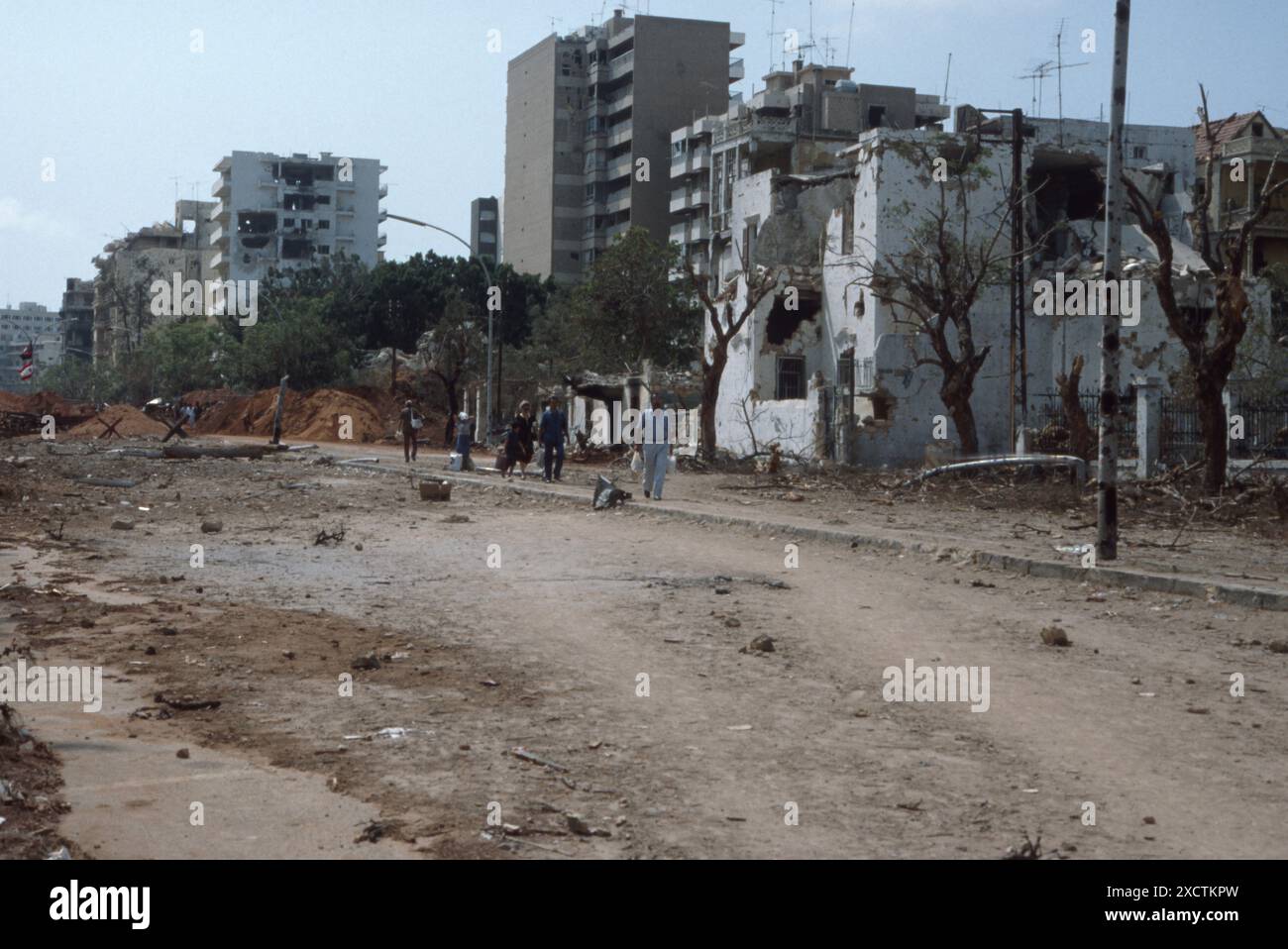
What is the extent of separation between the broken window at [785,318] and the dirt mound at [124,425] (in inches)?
1114

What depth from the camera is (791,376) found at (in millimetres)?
48094

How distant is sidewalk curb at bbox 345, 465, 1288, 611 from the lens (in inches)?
526

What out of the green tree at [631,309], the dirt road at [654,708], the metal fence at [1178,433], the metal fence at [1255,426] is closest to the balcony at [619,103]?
the green tree at [631,309]

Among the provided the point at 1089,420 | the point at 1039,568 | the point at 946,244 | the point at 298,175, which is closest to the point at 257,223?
the point at 298,175

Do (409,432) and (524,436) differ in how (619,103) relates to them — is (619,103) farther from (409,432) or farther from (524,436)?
(524,436)

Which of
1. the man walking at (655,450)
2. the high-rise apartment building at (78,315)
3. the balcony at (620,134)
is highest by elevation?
the balcony at (620,134)

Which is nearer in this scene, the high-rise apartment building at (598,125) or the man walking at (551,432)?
the man walking at (551,432)

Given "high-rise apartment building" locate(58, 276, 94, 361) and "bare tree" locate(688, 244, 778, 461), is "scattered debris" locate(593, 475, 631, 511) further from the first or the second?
"high-rise apartment building" locate(58, 276, 94, 361)

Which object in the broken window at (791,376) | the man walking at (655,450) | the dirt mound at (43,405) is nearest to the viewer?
the man walking at (655,450)

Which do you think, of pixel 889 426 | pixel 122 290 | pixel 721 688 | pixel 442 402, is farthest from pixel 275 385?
pixel 721 688

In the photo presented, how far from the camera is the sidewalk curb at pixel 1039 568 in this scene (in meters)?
13.4

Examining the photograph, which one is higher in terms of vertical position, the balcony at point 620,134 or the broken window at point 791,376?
the balcony at point 620,134

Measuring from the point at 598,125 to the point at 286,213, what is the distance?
40043 mm

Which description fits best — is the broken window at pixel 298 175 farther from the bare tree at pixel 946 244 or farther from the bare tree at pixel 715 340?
the bare tree at pixel 946 244
